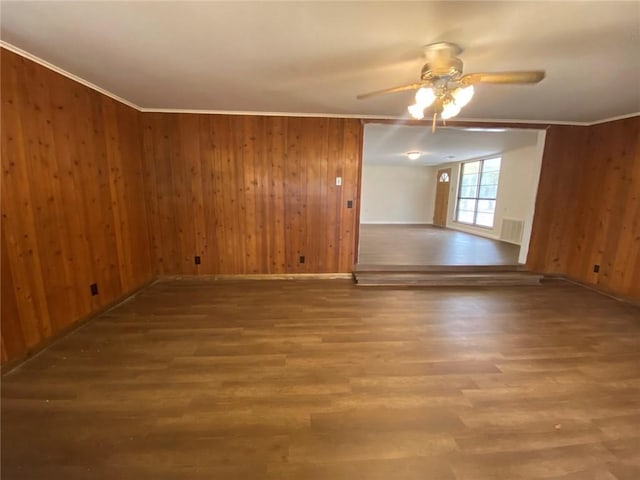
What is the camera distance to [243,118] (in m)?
3.94

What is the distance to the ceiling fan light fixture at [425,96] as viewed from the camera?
198cm

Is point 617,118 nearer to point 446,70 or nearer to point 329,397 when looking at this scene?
point 446,70

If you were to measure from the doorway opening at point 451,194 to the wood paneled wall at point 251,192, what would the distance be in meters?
0.80

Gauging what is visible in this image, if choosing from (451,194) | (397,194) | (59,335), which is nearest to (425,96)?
(59,335)

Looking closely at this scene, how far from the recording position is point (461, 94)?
1.99m

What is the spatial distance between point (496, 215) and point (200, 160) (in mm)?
7207

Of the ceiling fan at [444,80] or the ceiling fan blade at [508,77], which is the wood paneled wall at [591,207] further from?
the ceiling fan blade at [508,77]

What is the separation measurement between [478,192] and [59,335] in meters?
9.47

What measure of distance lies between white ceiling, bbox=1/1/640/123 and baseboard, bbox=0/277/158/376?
7.55 ft

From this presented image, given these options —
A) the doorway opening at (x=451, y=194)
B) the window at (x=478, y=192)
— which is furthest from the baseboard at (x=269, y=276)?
the window at (x=478, y=192)

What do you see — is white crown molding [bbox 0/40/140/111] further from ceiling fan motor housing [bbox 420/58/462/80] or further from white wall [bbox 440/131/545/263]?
white wall [bbox 440/131/545/263]

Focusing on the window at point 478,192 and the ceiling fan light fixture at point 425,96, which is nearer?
the ceiling fan light fixture at point 425,96

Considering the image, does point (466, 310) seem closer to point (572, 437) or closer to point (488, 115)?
point (572, 437)

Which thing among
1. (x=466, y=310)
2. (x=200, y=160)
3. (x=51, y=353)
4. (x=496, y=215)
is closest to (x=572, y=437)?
(x=466, y=310)
